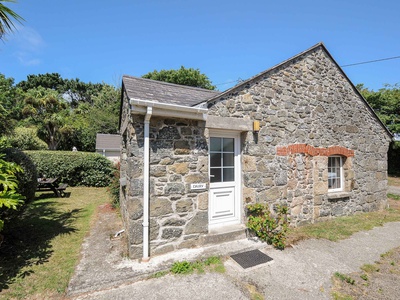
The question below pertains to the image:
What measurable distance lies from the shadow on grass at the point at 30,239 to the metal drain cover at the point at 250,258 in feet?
13.0

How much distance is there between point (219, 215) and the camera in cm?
507

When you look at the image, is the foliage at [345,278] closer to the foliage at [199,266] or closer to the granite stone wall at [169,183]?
the foliage at [199,266]

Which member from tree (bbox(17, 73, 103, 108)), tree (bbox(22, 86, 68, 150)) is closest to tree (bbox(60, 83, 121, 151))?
tree (bbox(22, 86, 68, 150))

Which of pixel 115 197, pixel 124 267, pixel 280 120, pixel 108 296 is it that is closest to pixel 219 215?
pixel 124 267

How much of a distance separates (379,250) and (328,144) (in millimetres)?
3318

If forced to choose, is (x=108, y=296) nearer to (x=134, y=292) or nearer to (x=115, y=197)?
(x=134, y=292)

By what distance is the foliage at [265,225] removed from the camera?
4.67m

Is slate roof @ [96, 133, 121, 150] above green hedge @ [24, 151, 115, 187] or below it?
above

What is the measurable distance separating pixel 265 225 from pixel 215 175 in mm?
1758

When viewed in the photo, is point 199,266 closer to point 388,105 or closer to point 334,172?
point 334,172

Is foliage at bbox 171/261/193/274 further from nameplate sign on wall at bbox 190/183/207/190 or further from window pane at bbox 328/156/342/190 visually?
window pane at bbox 328/156/342/190

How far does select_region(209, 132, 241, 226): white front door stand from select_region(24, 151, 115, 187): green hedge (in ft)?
30.6

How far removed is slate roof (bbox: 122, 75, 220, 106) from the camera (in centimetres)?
441

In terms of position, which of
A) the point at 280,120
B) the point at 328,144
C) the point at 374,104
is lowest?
the point at 328,144
